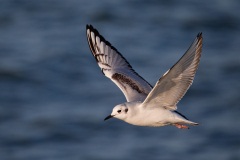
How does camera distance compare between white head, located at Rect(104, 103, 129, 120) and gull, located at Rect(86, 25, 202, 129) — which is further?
white head, located at Rect(104, 103, 129, 120)

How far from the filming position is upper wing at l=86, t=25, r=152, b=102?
12.6 meters

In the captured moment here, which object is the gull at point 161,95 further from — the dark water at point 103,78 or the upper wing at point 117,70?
the dark water at point 103,78

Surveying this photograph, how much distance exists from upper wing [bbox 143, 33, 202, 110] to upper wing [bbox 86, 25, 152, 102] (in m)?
0.94

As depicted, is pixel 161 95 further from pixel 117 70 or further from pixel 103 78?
pixel 103 78

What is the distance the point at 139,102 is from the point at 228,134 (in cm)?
908

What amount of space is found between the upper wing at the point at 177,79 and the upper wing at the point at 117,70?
940 millimetres

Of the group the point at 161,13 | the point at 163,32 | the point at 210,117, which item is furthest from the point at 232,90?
the point at 161,13

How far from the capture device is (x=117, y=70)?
43.4 ft

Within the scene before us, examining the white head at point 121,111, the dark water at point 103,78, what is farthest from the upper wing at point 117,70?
the dark water at point 103,78

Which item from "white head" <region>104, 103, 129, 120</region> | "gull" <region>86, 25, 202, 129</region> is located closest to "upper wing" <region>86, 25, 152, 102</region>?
"gull" <region>86, 25, 202, 129</region>

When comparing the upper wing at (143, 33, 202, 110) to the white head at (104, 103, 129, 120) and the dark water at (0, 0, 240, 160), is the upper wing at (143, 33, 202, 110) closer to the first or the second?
the white head at (104, 103, 129, 120)

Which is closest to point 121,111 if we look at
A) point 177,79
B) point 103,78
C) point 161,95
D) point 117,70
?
point 161,95

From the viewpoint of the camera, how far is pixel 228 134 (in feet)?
67.6

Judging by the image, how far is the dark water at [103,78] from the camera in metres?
20.3
